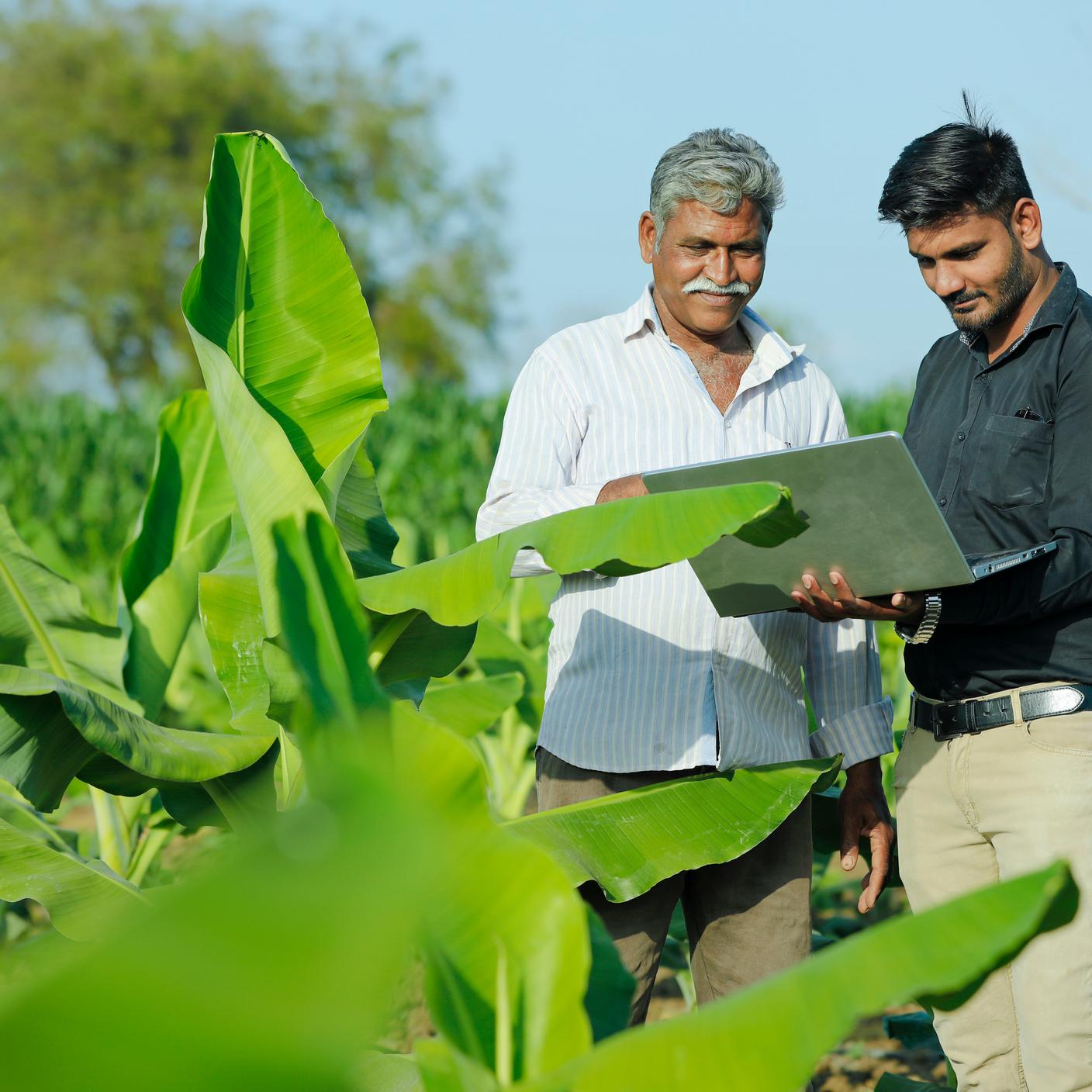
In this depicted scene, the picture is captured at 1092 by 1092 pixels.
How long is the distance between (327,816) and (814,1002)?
1.21 ft

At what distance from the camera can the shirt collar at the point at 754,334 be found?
2.57 metres

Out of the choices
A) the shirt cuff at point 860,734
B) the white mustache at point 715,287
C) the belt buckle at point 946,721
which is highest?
the white mustache at point 715,287

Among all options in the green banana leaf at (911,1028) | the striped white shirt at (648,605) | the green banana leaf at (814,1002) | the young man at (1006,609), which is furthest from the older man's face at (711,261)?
the green banana leaf at (911,1028)

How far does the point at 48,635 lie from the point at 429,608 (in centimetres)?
135

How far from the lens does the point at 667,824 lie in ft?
7.37

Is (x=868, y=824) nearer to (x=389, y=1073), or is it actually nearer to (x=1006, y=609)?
(x=1006, y=609)

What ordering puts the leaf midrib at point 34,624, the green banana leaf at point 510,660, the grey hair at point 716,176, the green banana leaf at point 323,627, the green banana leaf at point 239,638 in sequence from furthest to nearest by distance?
the green banana leaf at point 510,660
the leaf midrib at point 34,624
the grey hair at point 716,176
the green banana leaf at point 239,638
the green banana leaf at point 323,627

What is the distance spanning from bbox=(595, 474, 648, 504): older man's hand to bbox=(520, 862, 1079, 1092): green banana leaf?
3.77 feet

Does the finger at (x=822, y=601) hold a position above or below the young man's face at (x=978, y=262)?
below

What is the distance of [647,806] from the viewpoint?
2.26 meters

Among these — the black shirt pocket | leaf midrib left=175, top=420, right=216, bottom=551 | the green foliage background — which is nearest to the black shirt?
the black shirt pocket

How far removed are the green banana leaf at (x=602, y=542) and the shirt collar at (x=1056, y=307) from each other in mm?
862

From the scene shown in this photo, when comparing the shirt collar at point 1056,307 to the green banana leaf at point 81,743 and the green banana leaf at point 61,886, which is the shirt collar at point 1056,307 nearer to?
the green banana leaf at point 81,743

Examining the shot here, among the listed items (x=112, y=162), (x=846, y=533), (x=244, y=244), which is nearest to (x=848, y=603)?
(x=846, y=533)
